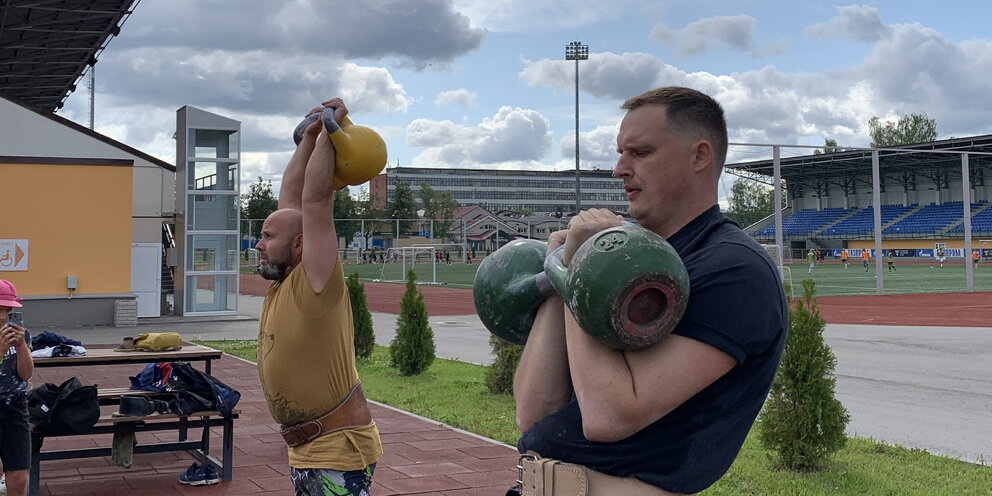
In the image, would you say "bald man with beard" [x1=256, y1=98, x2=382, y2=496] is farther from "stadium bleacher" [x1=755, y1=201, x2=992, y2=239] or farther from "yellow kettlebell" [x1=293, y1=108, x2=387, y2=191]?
"stadium bleacher" [x1=755, y1=201, x2=992, y2=239]

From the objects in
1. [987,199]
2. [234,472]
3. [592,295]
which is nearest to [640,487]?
[592,295]

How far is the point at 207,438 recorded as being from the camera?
7238mm

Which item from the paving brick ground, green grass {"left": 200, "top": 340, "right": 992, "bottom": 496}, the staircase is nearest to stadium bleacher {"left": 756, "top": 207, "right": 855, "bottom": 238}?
the staircase

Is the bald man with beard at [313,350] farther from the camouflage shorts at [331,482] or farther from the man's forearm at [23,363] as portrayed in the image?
the man's forearm at [23,363]

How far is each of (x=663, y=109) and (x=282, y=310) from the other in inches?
73.0

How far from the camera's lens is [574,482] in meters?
1.82

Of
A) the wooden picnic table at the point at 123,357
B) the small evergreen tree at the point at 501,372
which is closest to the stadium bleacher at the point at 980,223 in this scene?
the small evergreen tree at the point at 501,372

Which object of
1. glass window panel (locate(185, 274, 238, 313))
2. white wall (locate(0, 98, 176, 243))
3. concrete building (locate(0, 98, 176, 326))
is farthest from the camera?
glass window panel (locate(185, 274, 238, 313))

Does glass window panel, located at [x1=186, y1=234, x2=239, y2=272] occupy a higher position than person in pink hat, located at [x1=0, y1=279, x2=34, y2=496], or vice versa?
glass window panel, located at [x1=186, y1=234, x2=239, y2=272]

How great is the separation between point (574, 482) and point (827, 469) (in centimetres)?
545

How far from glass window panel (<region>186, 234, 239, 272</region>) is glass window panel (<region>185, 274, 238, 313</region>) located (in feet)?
1.02

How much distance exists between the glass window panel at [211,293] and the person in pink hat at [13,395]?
18.6 m

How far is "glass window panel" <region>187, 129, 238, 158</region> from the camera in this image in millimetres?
23359

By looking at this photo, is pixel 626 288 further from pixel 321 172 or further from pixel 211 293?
pixel 211 293
